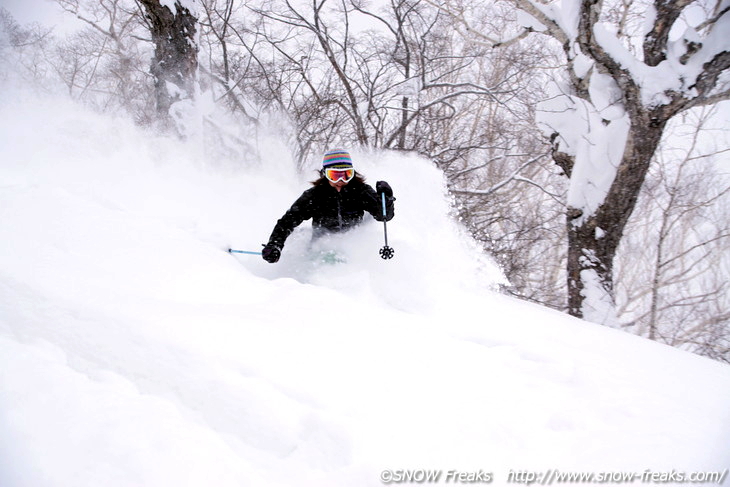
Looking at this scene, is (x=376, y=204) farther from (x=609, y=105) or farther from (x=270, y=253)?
(x=609, y=105)

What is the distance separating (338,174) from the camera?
12.4 feet

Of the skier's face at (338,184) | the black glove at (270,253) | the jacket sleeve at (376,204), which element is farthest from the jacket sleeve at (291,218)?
the jacket sleeve at (376,204)

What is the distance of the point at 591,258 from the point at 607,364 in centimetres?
261

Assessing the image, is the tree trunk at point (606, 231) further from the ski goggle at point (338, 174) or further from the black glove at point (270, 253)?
the black glove at point (270, 253)

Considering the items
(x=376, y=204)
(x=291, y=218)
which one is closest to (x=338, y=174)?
(x=376, y=204)

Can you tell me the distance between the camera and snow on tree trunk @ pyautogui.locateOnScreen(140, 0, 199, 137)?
19.6 ft

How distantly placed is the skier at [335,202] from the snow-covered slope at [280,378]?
818 millimetres

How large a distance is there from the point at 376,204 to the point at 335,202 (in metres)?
0.43

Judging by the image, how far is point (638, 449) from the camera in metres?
1.49

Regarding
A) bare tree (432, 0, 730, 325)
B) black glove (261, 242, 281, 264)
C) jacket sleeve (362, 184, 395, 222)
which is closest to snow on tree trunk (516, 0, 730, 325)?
bare tree (432, 0, 730, 325)

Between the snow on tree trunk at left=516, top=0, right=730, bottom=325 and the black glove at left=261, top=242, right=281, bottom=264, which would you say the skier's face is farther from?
the snow on tree trunk at left=516, top=0, right=730, bottom=325

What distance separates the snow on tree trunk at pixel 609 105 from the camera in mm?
3838

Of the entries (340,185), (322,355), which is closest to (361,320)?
(322,355)

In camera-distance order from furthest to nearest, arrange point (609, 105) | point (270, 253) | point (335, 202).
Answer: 1. point (609, 105)
2. point (335, 202)
3. point (270, 253)
